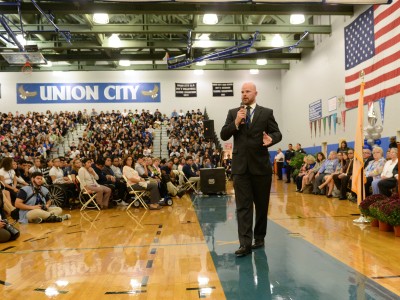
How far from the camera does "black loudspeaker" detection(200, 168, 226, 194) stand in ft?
36.9

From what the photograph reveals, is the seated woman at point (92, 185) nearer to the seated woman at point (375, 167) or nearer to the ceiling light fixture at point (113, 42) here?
the seated woman at point (375, 167)

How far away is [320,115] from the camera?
54.0ft

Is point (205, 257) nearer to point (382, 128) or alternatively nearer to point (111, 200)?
point (111, 200)

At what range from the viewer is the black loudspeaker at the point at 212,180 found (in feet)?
36.9

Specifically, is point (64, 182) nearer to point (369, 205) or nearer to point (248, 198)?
point (248, 198)

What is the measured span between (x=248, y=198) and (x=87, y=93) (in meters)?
21.5

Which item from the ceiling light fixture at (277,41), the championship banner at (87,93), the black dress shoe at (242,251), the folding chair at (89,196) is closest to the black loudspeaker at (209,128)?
the folding chair at (89,196)

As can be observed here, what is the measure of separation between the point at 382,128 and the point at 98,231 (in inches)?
335

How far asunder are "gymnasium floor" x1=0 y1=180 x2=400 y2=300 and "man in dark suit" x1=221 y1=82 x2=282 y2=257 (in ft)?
1.15

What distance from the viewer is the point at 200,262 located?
3.76 metres

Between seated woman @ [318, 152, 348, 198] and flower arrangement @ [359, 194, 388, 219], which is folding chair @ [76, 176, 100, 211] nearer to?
seated woman @ [318, 152, 348, 198]

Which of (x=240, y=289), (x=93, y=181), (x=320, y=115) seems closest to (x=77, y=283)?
(x=240, y=289)

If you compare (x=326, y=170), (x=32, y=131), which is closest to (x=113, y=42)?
(x=32, y=131)

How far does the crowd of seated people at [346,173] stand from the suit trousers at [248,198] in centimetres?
402
